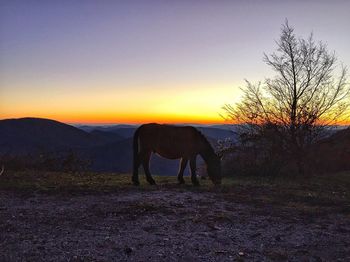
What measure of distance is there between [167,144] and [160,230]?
22.5 feet

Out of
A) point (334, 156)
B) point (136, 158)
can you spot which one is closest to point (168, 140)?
point (136, 158)

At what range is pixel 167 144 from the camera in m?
14.4

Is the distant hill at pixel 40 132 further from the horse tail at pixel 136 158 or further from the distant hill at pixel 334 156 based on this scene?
the horse tail at pixel 136 158

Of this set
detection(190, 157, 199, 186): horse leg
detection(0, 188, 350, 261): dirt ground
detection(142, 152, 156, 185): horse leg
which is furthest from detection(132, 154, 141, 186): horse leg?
detection(0, 188, 350, 261): dirt ground

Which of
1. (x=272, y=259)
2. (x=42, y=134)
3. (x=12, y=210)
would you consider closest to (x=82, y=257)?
(x=272, y=259)

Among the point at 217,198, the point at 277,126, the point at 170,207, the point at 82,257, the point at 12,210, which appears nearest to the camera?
the point at 82,257

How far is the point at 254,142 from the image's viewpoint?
21.6m

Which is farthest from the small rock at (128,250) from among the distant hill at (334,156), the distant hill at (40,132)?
the distant hill at (40,132)

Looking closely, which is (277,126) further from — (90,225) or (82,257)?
(82,257)

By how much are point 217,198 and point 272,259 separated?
4857mm

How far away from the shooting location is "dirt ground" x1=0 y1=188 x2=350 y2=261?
6.37 meters

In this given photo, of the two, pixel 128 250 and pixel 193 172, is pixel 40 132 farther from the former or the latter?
pixel 128 250

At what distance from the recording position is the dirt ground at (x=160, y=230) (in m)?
6.37

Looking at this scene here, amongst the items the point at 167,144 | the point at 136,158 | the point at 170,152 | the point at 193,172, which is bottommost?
the point at 193,172
